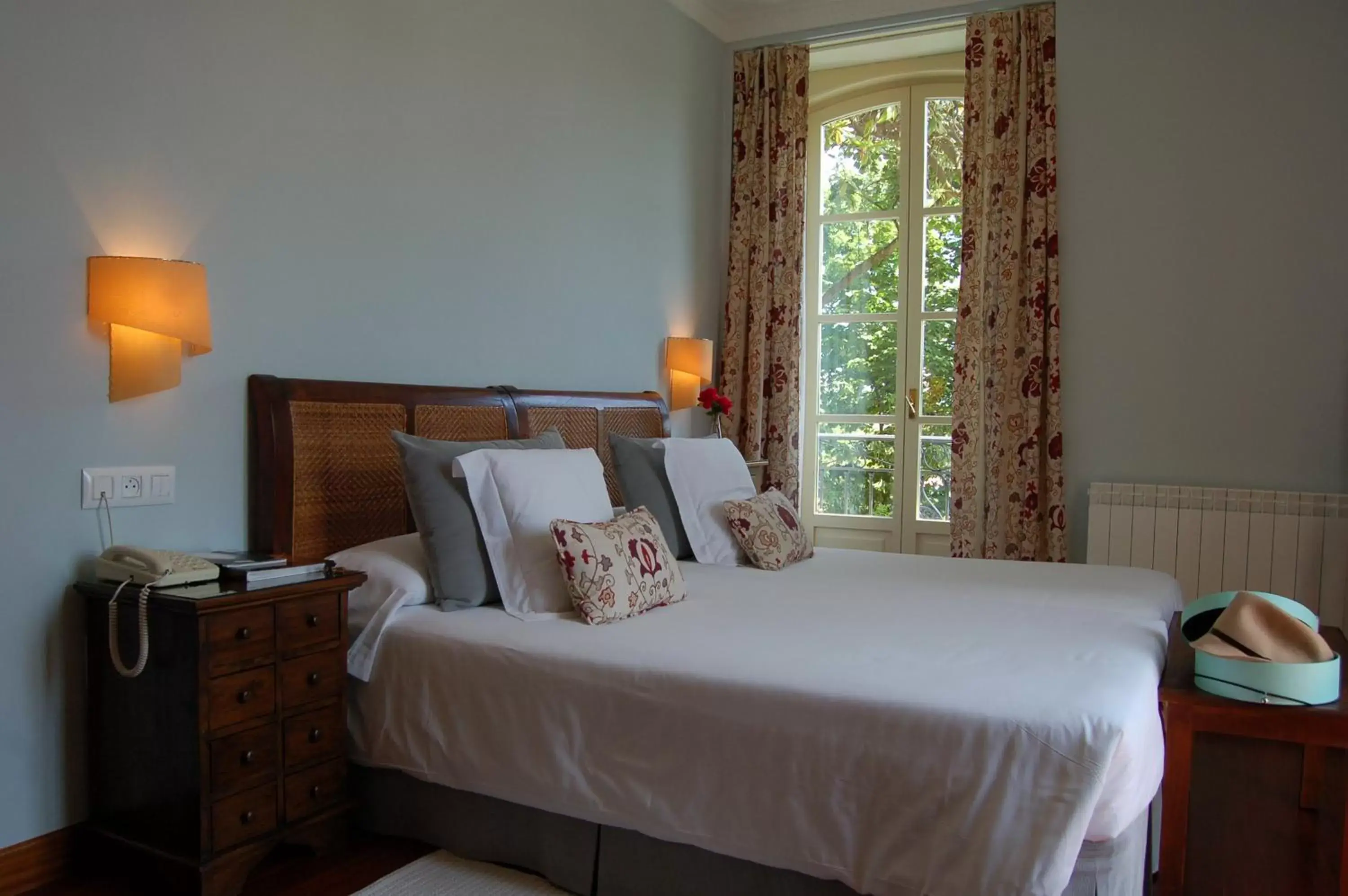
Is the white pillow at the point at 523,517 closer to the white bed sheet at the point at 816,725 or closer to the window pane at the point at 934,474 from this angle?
the white bed sheet at the point at 816,725

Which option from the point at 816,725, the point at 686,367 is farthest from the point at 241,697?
the point at 686,367

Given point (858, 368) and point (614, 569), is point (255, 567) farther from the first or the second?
point (858, 368)

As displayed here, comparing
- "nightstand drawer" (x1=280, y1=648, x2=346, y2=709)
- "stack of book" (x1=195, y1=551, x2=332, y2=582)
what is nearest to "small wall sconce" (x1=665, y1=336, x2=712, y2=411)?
"stack of book" (x1=195, y1=551, x2=332, y2=582)

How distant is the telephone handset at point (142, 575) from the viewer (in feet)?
7.04

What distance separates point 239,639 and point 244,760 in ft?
0.89

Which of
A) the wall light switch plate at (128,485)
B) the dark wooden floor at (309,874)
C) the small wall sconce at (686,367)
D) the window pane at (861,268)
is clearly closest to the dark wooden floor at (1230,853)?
the dark wooden floor at (309,874)

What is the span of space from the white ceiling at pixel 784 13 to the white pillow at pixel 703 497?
2467mm

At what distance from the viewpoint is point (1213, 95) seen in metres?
4.15

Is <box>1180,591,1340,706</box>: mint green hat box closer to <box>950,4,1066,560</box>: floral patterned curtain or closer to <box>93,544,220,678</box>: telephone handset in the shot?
<box>93,544,220,678</box>: telephone handset

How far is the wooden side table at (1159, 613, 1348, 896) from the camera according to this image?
76.2 inches

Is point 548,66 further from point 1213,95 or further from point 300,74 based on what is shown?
point 1213,95

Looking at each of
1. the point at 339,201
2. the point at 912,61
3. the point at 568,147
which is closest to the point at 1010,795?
the point at 339,201

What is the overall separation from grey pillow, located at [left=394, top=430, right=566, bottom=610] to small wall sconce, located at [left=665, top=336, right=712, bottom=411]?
207 centimetres

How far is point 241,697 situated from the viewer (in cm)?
218
